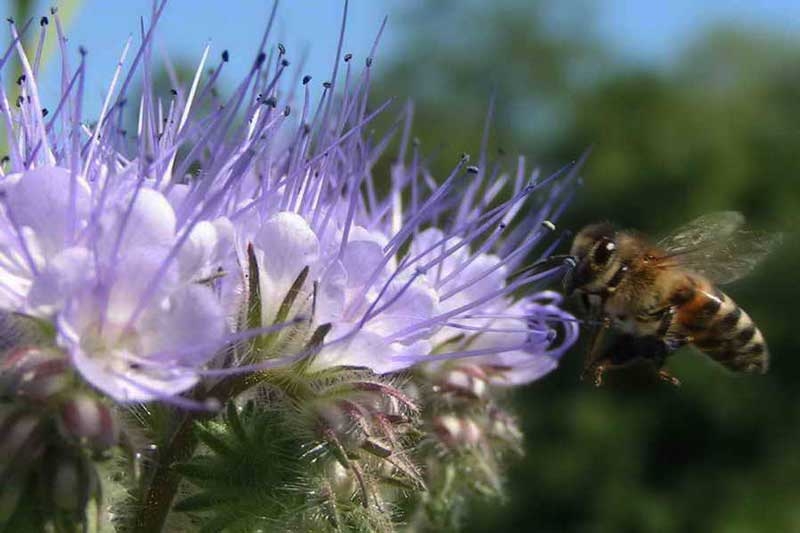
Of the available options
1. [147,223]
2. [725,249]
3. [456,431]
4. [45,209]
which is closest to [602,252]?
[725,249]

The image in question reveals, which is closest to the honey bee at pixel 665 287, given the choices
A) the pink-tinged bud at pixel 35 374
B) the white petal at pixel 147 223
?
the white petal at pixel 147 223

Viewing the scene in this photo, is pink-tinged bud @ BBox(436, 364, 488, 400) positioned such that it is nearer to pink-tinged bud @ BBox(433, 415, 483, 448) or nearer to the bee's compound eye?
pink-tinged bud @ BBox(433, 415, 483, 448)

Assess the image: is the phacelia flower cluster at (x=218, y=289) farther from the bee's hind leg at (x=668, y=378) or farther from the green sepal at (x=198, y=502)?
the bee's hind leg at (x=668, y=378)

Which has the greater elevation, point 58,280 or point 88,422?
point 58,280

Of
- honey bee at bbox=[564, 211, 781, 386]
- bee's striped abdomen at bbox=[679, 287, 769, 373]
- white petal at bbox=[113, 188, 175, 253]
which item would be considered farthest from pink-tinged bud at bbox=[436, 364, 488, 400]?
white petal at bbox=[113, 188, 175, 253]

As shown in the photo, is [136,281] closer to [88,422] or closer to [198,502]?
[88,422]
